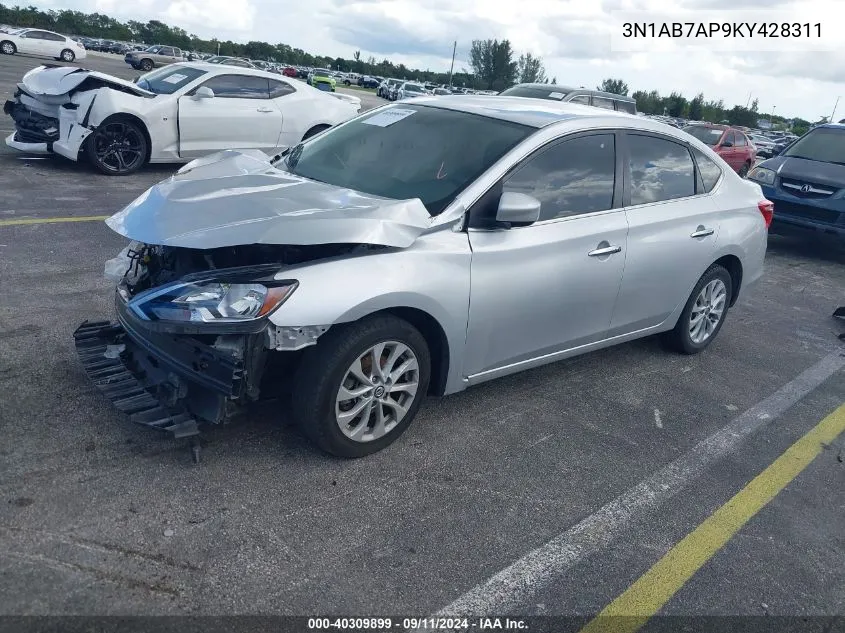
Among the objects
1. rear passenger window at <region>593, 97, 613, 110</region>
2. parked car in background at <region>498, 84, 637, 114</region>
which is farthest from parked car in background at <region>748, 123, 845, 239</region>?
rear passenger window at <region>593, 97, 613, 110</region>

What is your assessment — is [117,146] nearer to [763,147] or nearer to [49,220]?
[49,220]

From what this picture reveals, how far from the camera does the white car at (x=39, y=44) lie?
36.7 meters

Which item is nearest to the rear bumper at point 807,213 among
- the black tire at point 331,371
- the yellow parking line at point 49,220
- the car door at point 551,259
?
the car door at point 551,259

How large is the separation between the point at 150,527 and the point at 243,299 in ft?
3.21

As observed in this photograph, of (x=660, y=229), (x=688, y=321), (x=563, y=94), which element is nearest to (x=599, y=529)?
(x=660, y=229)

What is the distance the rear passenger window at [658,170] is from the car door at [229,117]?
278 inches

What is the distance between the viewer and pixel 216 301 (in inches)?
122

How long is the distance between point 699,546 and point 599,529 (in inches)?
17.2

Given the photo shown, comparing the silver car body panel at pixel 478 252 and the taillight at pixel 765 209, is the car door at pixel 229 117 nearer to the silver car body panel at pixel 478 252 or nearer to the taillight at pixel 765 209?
the silver car body panel at pixel 478 252

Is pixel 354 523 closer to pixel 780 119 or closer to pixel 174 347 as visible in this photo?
pixel 174 347

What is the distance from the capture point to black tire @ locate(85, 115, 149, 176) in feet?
30.2

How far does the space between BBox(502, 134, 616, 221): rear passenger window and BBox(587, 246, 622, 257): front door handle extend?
24cm

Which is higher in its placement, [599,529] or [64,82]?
[64,82]

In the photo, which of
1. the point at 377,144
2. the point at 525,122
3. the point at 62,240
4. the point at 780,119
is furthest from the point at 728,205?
the point at 780,119
